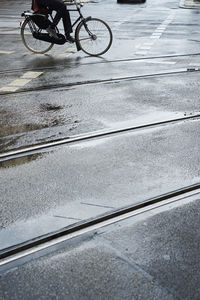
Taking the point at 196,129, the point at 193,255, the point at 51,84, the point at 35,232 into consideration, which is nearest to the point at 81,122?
the point at 196,129

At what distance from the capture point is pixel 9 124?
5656 mm

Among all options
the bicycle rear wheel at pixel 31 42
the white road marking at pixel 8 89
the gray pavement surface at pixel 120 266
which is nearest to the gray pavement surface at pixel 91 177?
the gray pavement surface at pixel 120 266

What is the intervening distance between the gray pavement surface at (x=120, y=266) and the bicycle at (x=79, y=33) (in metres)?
6.78

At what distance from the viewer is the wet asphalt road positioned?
379cm

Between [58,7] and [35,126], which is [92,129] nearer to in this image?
[35,126]

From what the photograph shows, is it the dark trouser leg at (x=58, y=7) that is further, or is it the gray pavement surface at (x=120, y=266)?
the dark trouser leg at (x=58, y=7)

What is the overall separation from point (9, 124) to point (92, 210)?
242 centimetres

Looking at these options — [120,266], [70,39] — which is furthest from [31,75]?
[120,266]

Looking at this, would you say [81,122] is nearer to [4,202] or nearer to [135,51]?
[4,202]

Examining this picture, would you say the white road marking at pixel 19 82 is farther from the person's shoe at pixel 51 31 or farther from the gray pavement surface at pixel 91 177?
the gray pavement surface at pixel 91 177

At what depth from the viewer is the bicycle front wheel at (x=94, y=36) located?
9.52 m

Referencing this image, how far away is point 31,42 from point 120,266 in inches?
311

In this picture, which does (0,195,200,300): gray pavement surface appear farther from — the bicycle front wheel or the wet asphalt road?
the bicycle front wheel

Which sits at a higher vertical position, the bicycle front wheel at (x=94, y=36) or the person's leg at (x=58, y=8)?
the person's leg at (x=58, y=8)
